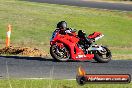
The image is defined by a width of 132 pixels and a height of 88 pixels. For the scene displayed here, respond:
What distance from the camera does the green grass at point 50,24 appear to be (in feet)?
84.5

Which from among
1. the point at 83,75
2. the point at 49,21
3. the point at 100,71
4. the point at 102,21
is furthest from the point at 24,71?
the point at 102,21

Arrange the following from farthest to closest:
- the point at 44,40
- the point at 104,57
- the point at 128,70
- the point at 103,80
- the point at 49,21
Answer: the point at 49,21 < the point at 44,40 < the point at 104,57 < the point at 128,70 < the point at 103,80

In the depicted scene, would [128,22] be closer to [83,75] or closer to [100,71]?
[100,71]

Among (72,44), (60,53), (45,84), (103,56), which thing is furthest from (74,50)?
(45,84)

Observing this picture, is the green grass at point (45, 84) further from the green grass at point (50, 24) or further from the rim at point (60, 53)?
the green grass at point (50, 24)

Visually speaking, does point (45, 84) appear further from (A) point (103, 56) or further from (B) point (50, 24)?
(B) point (50, 24)

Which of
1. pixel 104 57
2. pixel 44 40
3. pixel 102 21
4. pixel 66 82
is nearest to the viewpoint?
pixel 66 82

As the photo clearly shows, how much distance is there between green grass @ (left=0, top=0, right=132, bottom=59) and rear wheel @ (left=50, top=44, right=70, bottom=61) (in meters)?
7.72

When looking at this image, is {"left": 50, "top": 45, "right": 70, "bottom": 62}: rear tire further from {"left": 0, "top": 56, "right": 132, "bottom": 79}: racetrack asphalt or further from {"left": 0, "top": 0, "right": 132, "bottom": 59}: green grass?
{"left": 0, "top": 0, "right": 132, "bottom": 59}: green grass

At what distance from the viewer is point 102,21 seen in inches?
1352

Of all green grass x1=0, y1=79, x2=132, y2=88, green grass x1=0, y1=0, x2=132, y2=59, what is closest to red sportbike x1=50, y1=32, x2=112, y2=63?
green grass x1=0, y1=79, x2=132, y2=88

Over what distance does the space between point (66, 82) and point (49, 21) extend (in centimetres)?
2154

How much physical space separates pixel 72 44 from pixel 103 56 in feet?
3.51

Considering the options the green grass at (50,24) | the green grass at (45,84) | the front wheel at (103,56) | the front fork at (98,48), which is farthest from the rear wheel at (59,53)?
the green grass at (50,24)
